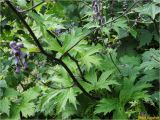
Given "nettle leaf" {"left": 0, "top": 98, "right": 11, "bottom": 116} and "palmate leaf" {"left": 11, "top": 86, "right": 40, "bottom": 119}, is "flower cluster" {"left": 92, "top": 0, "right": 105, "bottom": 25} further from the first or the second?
"nettle leaf" {"left": 0, "top": 98, "right": 11, "bottom": 116}

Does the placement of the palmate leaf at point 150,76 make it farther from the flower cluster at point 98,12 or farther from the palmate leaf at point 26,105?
the palmate leaf at point 26,105

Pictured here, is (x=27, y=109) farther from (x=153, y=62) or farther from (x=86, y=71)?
(x=153, y=62)

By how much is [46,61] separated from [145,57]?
95 cm

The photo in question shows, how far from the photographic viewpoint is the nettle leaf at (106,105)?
2555mm

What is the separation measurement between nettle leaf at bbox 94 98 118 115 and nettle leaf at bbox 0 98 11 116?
2.38 ft

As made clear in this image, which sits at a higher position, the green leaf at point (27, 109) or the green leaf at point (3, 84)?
the green leaf at point (3, 84)

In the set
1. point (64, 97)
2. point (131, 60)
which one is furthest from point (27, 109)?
point (131, 60)

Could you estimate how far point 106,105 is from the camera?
2.59 metres

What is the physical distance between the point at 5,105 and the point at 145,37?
139cm

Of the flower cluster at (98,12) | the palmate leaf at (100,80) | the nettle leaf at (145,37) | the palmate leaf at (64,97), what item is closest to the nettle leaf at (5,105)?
the palmate leaf at (64,97)

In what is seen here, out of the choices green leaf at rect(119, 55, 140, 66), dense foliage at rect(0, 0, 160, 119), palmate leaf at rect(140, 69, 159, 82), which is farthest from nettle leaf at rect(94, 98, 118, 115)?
green leaf at rect(119, 55, 140, 66)

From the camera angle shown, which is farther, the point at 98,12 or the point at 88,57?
the point at 98,12

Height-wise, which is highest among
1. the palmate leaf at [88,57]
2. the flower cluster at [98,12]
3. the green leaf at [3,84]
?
the flower cluster at [98,12]

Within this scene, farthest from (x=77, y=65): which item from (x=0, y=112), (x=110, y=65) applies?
(x=0, y=112)
